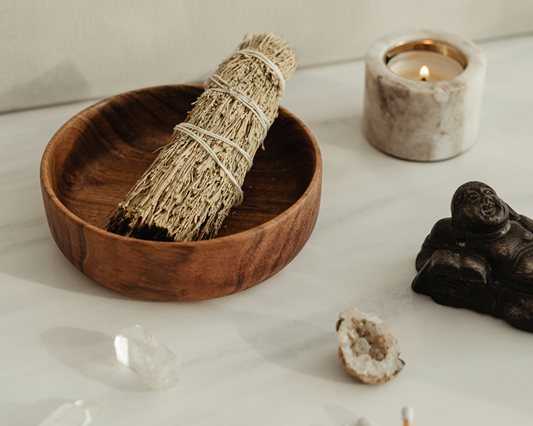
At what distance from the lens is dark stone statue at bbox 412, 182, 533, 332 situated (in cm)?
56

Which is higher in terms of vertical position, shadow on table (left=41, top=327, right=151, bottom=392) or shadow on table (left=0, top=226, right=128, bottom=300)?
shadow on table (left=0, top=226, right=128, bottom=300)

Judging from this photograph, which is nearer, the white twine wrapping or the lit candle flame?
the white twine wrapping

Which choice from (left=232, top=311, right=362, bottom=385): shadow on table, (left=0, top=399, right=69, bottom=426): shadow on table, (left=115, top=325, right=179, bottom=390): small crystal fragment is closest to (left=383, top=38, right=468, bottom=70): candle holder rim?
(left=232, top=311, right=362, bottom=385): shadow on table

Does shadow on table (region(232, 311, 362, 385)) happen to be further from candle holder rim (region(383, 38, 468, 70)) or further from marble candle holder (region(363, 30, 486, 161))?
candle holder rim (region(383, 38, 468, 70))

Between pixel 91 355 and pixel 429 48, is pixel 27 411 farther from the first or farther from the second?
pixel 429 48

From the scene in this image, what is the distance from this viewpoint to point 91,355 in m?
0.57

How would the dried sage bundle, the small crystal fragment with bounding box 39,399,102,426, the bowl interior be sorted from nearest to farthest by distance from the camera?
the small crystal fragment with bounding box 39,399,102,426
the dried sage bundle
the bowl interior

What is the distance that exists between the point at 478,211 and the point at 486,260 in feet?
0.19

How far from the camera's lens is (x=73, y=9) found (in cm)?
88

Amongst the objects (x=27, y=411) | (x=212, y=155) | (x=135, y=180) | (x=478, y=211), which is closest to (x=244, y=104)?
(x=212, y=155)

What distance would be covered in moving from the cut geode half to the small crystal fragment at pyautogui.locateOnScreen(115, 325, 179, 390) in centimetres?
17

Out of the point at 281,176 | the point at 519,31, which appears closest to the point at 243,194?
the point at 281,176

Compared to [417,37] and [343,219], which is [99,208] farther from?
[417,37]

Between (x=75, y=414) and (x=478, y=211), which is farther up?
(x=478, y=211)
